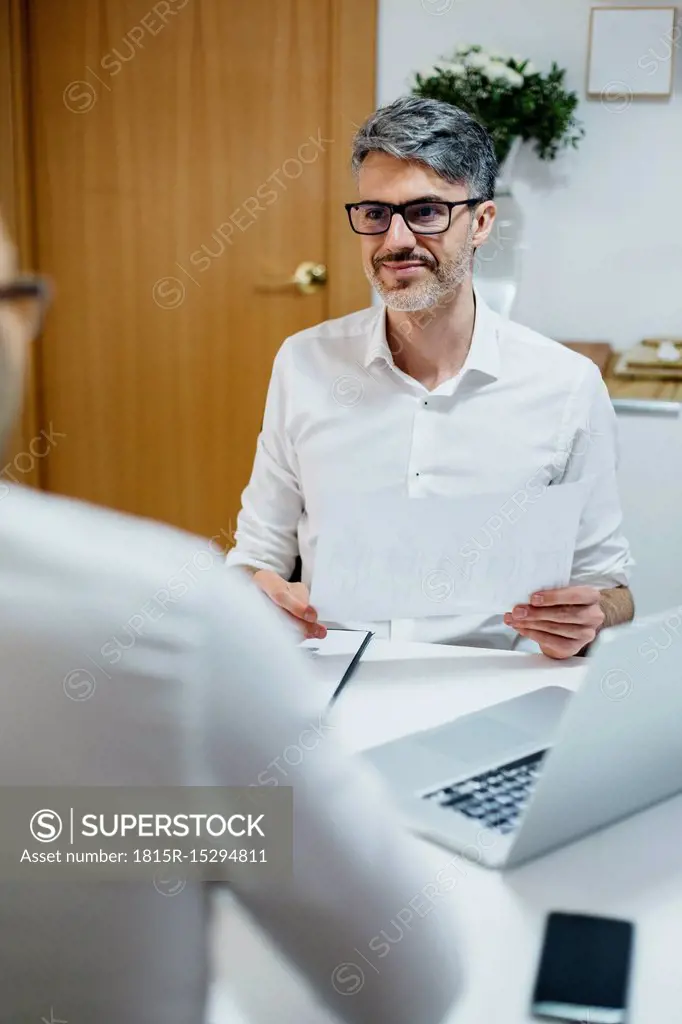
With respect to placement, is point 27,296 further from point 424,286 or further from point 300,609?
point 424,286

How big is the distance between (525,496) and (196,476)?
1.95 m

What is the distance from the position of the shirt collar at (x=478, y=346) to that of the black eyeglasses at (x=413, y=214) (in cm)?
14

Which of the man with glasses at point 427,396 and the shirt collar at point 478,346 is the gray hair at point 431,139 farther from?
the shirt collar at point 478,346

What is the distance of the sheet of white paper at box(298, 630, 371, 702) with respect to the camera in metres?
1.21

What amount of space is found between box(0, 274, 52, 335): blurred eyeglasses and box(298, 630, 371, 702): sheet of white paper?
2.55 feet

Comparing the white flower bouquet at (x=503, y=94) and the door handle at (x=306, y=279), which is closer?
the white flower bouquet at (x=503, y=94)

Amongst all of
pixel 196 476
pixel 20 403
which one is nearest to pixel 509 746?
pixel 20 403

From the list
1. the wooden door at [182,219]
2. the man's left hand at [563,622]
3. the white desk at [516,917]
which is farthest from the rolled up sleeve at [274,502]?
the wooden door at [182,219]

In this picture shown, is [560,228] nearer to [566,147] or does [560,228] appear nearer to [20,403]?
[566,147]

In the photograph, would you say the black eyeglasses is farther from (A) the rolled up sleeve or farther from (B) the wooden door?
(B) the wooden door

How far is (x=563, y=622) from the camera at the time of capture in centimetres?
129

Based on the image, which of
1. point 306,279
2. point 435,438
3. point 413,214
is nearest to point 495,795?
point 435,438

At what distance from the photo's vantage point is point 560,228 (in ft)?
8.50

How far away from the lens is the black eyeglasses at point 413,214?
1.68m
